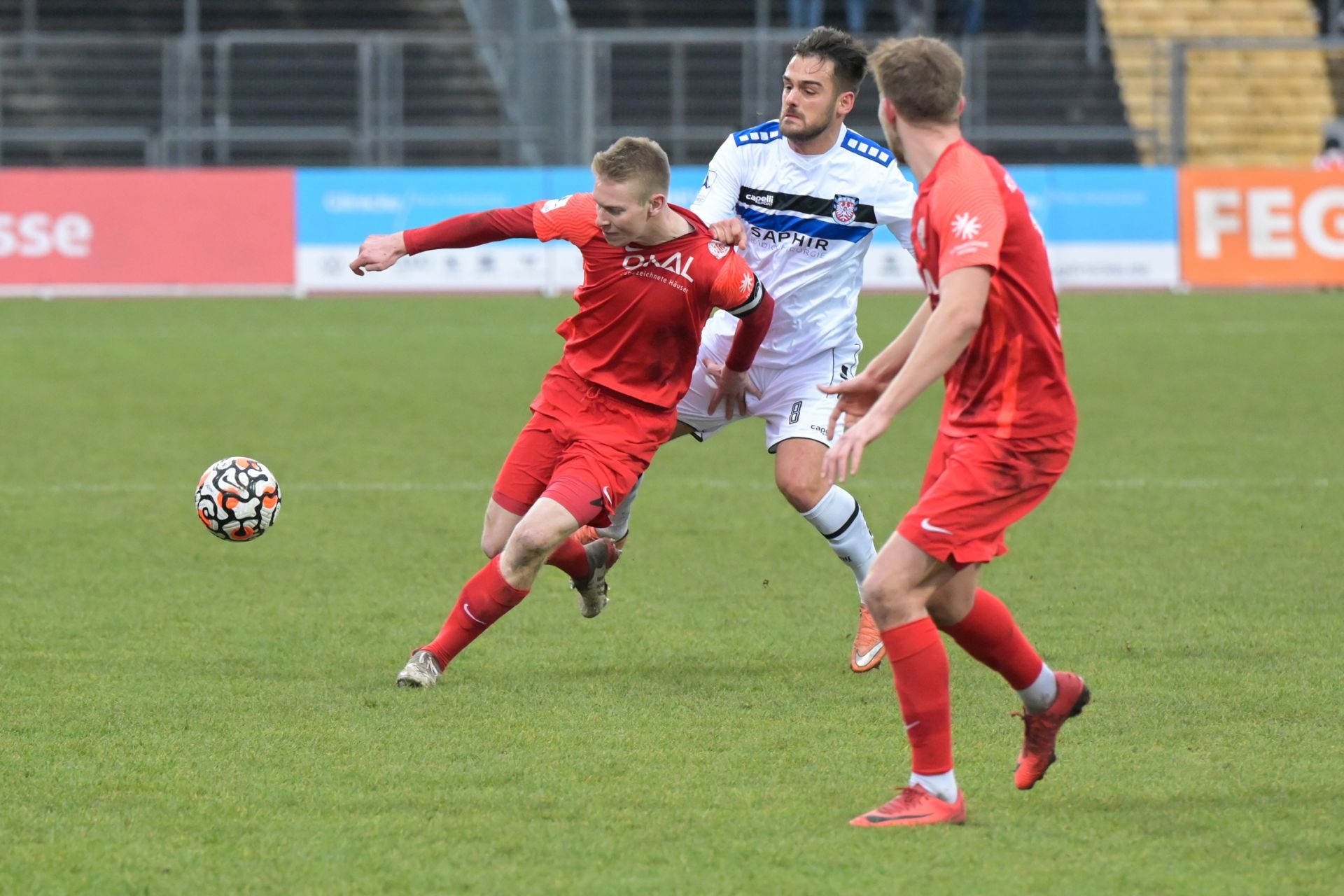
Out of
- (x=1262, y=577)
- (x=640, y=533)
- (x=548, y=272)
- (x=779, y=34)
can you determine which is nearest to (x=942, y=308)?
(x=1262, y=577)

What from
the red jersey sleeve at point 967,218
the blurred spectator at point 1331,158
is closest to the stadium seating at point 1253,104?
the blurred spectator at point 1331,158

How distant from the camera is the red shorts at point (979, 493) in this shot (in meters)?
4.50

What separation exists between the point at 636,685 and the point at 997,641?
1677mm

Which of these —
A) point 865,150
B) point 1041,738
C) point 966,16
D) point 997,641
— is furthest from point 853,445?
point 966,16

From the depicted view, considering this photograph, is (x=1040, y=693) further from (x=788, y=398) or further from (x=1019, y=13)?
(x=1019, y=13)

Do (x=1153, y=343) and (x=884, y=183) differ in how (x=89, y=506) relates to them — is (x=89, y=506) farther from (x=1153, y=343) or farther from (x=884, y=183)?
(x=1153, y=343)

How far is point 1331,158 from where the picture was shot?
2470 centimetres

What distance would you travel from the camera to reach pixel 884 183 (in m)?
6.71

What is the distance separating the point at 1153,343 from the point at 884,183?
11.3 meters

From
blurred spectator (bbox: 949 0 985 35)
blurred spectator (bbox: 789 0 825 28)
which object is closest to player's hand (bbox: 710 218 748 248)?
blurred spectator (bbox: 789 0 825 28)

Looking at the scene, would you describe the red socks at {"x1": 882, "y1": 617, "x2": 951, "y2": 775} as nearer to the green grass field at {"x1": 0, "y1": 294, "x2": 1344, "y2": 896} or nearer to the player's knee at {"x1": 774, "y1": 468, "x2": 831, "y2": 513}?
the green grass field at {"x1": 0, "y1": 294, "x2": 1344, "y2": 896}

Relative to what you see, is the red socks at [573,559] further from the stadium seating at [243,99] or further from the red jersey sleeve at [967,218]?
the stadium seating at [243,99]

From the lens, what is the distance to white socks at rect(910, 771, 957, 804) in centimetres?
454

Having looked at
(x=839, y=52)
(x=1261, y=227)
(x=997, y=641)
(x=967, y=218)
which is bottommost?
(x=1261, y=227)
